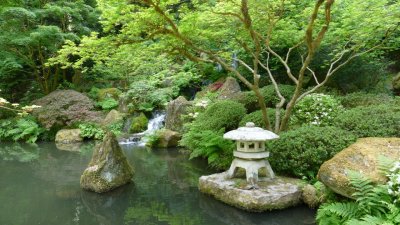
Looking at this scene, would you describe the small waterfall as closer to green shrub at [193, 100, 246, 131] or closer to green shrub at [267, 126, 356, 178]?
green shrub at [193, 100, 246, 131]

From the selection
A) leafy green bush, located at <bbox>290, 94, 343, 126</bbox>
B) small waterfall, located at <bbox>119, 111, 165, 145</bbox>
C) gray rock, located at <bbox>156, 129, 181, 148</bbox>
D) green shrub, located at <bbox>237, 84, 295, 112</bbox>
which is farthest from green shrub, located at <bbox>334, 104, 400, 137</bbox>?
small waterfall, located at <bbox>119, 111, 165, 145</bbox>

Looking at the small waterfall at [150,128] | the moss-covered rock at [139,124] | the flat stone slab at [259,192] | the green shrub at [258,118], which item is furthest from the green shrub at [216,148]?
the moss-covered rock at [139,124]

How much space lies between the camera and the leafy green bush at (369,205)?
156 inches

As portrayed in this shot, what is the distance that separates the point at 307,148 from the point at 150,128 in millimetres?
9463

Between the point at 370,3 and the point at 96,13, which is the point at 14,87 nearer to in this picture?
the point at 96,13

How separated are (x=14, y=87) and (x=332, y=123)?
58.2 ft

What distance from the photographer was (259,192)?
19.7ft

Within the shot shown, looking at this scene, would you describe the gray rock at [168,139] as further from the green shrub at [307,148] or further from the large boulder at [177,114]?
the green shrub at [307,148]

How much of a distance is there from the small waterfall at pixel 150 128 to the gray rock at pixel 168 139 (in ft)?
3.99

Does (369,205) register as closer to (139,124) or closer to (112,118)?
(139,124)

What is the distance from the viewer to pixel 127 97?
16203 millimetres

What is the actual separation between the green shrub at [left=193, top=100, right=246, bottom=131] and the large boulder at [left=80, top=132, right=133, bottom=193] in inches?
117

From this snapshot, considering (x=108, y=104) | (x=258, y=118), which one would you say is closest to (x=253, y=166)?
(x=258, y=118)

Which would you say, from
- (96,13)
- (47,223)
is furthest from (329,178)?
(96,13)
